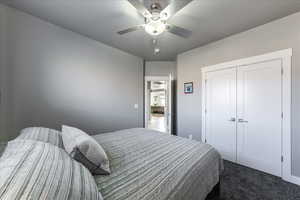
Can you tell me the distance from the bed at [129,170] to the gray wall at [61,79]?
115cm

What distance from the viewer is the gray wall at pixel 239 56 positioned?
208 cm

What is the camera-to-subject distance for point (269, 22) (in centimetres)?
232

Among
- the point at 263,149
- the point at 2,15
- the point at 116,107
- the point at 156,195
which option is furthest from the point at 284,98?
the point at 2,15

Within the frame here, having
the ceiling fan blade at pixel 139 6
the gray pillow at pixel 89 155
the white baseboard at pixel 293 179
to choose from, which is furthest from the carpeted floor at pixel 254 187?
the ceiling fan blade at pixel 139 6

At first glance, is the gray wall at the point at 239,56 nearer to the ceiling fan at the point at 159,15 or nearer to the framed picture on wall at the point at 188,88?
the framed picture on wall at the point at 188,88

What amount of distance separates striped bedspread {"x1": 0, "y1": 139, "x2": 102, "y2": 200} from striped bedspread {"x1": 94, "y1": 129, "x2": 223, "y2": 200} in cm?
22

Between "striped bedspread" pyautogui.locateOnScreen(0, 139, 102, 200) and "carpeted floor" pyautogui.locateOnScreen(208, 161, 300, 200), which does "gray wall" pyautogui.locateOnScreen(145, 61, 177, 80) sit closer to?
"carpeted floor" pyautogui.locateOnScreen(208, 161, 300, 200)

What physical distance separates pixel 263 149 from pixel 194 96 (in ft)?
5.59

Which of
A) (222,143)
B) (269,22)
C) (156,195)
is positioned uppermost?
(269,22)

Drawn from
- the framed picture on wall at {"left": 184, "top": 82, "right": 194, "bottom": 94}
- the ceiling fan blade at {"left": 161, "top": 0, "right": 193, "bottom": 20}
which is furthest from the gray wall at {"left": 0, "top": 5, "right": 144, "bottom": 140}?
the ceiling fan blade at {"left": 161, "top": 0, "right": 193, "bottom": 20}

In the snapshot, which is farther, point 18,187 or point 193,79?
point 193,79

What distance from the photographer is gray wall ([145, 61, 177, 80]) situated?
14.9 ft

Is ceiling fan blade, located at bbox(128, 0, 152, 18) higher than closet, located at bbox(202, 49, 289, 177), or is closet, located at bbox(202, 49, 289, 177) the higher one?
ceiling fan blade, located at bbox(128, 0, 152, 18)

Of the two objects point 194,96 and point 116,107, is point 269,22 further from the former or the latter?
point 116,107
